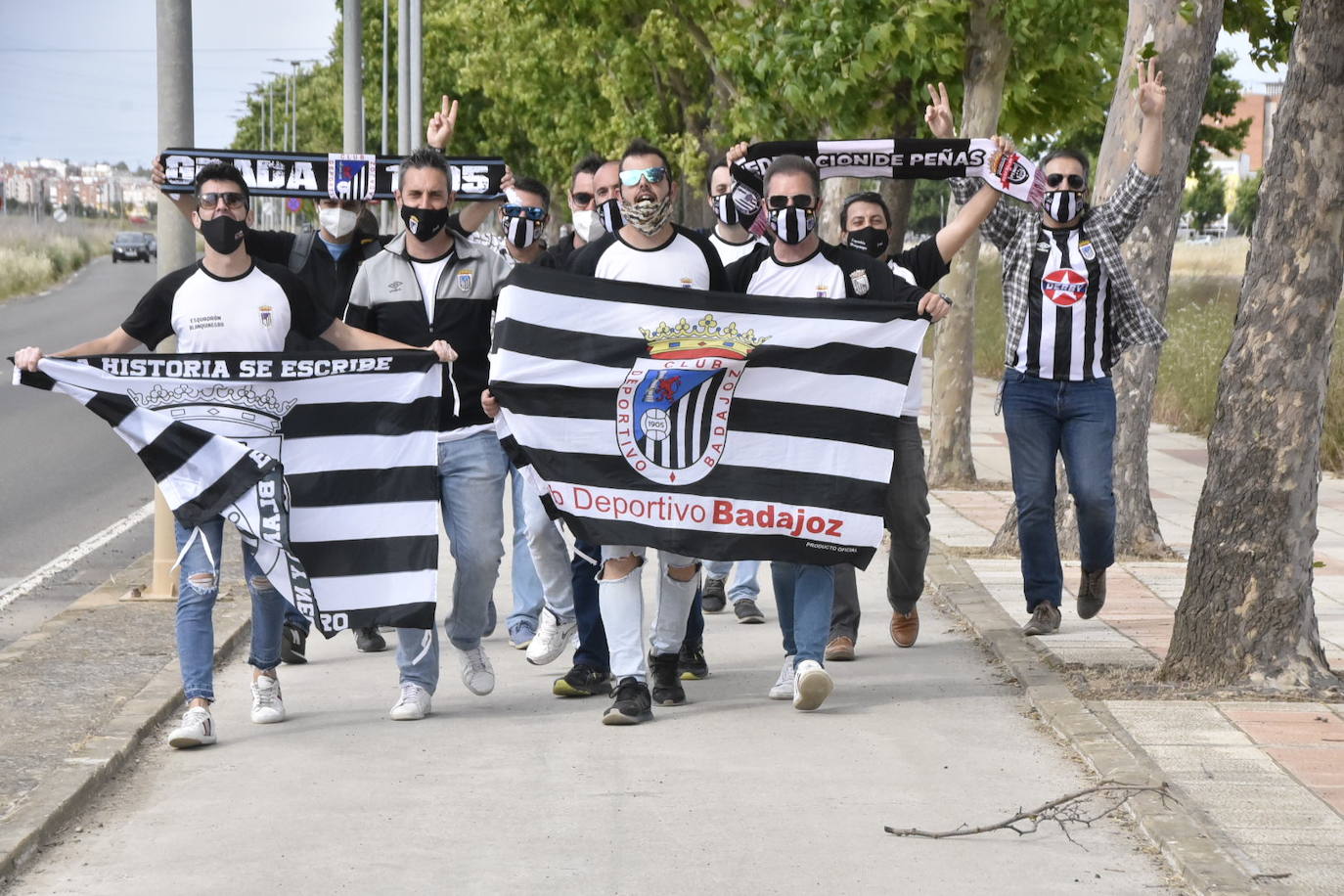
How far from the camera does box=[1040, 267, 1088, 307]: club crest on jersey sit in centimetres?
808

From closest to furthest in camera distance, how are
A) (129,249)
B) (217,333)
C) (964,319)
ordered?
(217,333) → (964,319) → (129,249)

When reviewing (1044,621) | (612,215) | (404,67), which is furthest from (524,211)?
(404,67)

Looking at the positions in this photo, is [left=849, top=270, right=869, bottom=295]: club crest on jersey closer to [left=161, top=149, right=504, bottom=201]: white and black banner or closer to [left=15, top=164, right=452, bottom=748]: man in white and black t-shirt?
[left=15, top=164, right=452, bottom=748]: man in white and black t-shirt

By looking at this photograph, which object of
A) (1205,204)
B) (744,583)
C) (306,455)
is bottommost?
(744,583)

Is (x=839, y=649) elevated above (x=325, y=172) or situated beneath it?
situated beneath

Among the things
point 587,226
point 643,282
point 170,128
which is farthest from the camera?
point 170,128

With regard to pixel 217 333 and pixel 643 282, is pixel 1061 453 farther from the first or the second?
pixel 217 333

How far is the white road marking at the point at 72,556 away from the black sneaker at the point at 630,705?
14.7ft

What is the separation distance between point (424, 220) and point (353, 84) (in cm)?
1462

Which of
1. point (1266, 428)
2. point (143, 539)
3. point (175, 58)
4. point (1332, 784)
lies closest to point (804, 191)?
point (1266, 428)

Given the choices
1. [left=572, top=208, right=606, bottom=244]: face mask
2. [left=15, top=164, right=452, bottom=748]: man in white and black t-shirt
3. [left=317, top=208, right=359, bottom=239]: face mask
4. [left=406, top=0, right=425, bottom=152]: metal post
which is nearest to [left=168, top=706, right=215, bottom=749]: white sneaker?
[left=15, top=164, right=452, bottom=748]: man in white and black t-shirt

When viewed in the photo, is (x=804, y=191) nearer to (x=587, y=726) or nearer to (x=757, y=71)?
(x=587, y=726)

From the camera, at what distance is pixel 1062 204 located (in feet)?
26.5

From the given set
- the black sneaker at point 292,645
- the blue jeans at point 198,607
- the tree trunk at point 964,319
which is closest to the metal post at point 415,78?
the tree trunk at point 964,319
